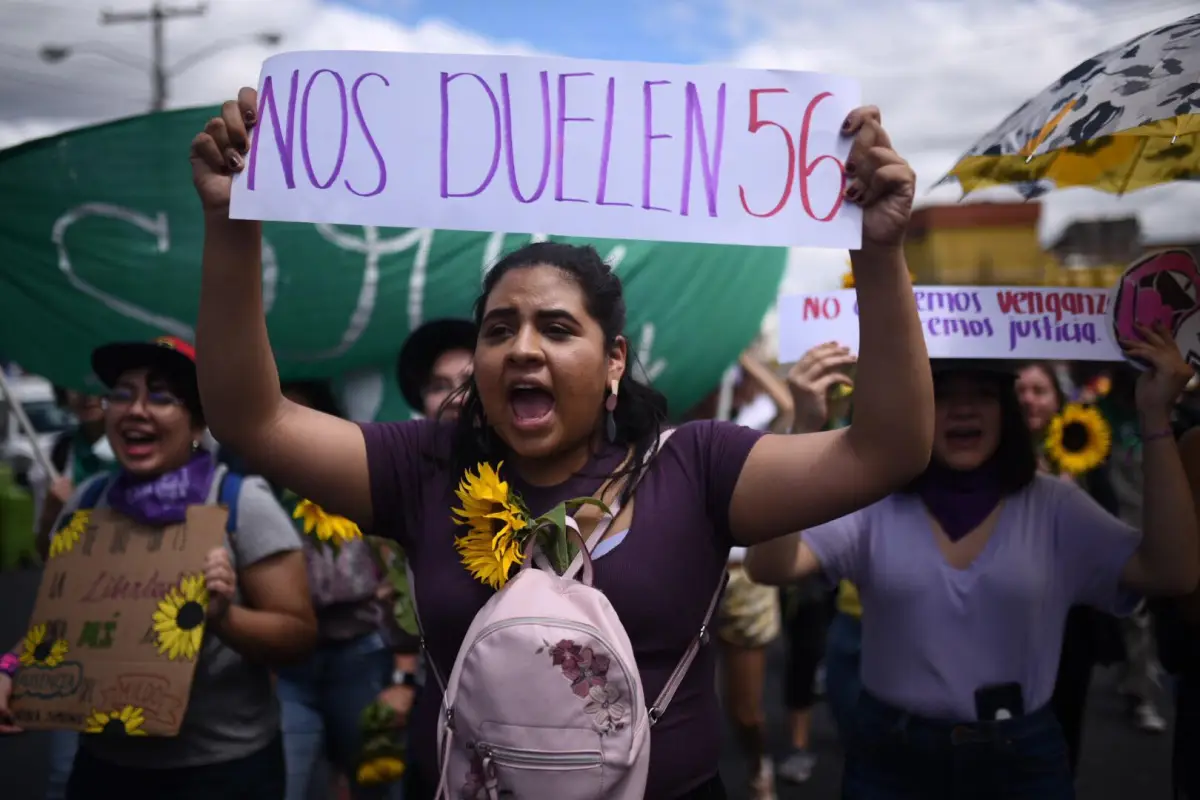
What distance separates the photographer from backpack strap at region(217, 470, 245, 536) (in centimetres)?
251

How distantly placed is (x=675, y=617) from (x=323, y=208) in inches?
34.7

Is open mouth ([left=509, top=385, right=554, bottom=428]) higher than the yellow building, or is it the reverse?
the yellow building

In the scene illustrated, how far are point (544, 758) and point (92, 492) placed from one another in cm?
164

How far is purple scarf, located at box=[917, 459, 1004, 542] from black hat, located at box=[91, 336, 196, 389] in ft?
6.11

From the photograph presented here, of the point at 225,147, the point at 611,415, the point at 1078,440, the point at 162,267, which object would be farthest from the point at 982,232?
the point at 225,147

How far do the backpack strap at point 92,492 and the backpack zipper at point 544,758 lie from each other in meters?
1.52

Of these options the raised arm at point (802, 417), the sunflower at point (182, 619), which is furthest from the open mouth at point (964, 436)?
the sunflower at point (182, 619)

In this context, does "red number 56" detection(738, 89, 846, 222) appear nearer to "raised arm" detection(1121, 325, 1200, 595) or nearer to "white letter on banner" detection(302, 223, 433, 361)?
"raised arm" detection(1121, 325, 1200, 595)

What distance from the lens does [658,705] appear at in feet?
5.47

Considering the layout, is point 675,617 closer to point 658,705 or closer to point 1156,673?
point 658,705

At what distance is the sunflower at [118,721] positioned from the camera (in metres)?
2.29

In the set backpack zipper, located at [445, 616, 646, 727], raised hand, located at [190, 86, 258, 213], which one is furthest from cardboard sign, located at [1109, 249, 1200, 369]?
raised hand, located at [190, 86, 258, 213]

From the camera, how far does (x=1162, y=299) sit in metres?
2.59

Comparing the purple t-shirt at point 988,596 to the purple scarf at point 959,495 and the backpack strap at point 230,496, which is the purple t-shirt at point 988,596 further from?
the backpack strap at point 230,496
